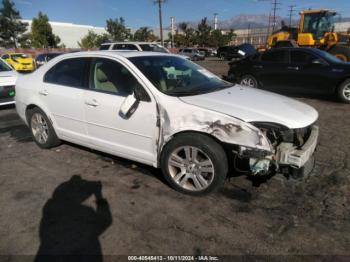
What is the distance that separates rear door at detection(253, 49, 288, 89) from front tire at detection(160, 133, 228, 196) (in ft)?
22.9

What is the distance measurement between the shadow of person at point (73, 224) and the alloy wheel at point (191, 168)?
0.87 metres

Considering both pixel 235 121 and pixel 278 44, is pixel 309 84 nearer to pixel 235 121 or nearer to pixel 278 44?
pixel 235 121

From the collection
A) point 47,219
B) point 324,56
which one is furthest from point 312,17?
point 47,219

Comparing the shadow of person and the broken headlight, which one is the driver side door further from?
the broken headlight

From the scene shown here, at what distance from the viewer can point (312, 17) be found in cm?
1764

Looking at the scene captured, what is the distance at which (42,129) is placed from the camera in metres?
5.07

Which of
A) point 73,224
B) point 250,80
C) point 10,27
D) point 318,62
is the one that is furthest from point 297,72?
point 10,27

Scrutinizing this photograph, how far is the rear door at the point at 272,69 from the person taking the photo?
9438mm

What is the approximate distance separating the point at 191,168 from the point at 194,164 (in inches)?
2.5

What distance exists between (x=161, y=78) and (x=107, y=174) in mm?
1480

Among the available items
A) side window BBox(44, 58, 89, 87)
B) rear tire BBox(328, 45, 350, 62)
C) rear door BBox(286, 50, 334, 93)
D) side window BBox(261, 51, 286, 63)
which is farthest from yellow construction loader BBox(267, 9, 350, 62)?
side window BBox(44, 58, 89, 87)

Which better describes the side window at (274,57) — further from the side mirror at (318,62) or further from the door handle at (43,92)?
the door handle at (43,92)

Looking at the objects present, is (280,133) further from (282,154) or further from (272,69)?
(272,69)

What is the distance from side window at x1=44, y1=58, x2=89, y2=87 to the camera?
4.34 metres
